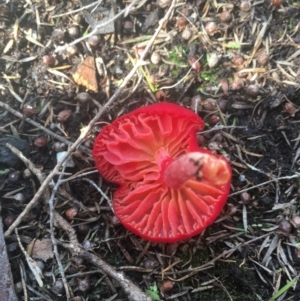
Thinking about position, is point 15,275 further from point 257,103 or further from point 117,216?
point 257,103

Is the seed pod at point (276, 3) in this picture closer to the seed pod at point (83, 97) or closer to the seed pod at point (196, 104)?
the seed pod at point (196, 104)

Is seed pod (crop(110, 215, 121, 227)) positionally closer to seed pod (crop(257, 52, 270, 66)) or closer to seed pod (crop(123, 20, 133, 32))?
seed pod (crop(123, 20, 133, 32))

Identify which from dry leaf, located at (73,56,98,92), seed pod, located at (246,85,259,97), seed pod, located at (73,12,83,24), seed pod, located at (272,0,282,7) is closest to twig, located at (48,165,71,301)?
dry leaf, located at (73,56,98,92)

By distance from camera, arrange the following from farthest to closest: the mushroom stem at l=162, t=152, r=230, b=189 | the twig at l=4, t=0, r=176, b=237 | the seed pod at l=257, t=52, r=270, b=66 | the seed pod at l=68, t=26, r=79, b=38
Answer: the seed pod at l=68, t=26, r=79, b=38 → the seed pod at l=257, t=52, r=270, b=66 → the twig at l=4, t=0, r=176, b=237 → the mushroom stem at l=162, t=152, r=230, b=189

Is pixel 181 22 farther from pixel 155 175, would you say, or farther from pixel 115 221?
pixel 115 221

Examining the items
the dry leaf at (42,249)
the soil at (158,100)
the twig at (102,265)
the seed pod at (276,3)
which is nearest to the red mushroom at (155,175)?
the soil at (158,100)

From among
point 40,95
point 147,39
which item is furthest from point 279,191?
point 40,95
